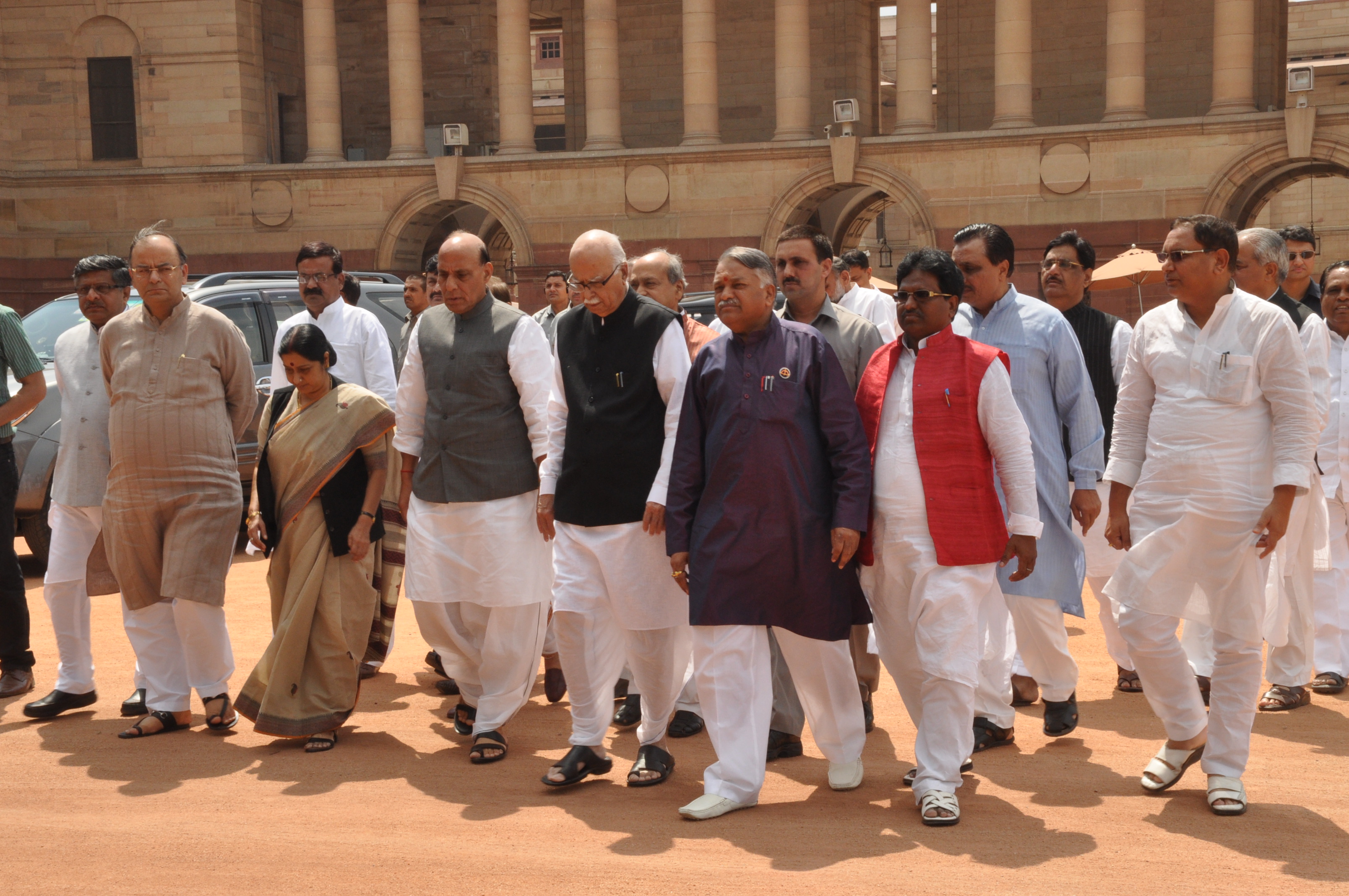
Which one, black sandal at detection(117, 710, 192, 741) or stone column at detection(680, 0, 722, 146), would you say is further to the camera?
stone column at detection(680, 0, 722, 146)

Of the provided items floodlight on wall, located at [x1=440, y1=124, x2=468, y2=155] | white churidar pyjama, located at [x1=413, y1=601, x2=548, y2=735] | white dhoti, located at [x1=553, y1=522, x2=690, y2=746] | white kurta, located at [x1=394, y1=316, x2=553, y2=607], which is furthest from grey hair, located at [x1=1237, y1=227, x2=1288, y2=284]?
floodlight on wall, located at [x1=440, y1=124, x2=468, y2=155]

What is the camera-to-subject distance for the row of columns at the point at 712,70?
86.5 ft

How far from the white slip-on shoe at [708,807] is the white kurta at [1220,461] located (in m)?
1.59

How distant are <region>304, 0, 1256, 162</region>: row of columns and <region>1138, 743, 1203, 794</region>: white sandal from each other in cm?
2311

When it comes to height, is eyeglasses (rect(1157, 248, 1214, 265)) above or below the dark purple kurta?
above

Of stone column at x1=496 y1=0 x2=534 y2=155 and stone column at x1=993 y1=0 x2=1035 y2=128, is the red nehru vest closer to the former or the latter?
stone column at x1=993 y1=0 x2=1035 y2=128

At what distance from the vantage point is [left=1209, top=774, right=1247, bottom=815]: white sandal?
4887mm

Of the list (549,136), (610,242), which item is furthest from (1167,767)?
(549,136)

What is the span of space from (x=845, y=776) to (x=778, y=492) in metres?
1.16

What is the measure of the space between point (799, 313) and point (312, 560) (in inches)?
94.0

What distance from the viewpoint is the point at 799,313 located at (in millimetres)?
5980

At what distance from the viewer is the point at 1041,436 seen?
19.4ft

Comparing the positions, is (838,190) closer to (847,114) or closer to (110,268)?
(847,114)

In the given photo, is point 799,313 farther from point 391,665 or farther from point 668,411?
point 391,665
